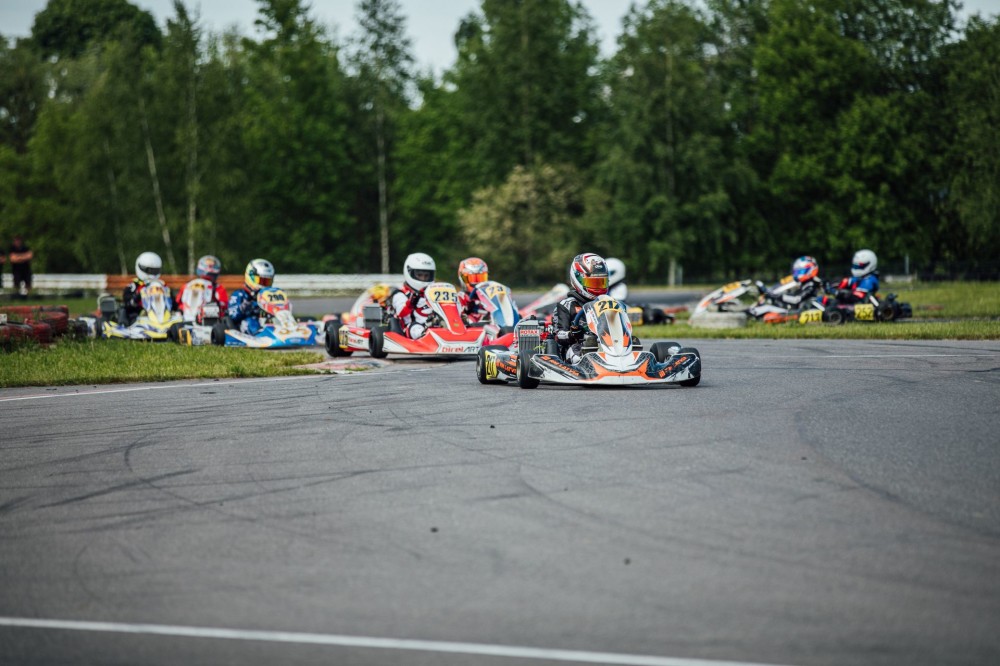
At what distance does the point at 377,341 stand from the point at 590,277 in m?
4.41

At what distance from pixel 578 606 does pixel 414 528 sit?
125 centimetres

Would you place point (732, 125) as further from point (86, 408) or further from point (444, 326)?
point (86, 408)

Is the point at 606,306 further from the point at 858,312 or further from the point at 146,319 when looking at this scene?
the point at 858,312

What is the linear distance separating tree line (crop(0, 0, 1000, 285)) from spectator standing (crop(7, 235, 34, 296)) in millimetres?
10629

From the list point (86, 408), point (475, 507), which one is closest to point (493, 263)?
point (86, 408)

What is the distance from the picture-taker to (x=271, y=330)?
56.0 feet

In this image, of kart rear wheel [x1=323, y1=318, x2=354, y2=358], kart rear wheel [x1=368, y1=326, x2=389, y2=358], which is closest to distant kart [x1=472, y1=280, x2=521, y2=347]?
kart rear wheel [x1=368, y1=326, x2=389, y2=358]

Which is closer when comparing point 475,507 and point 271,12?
point 475,507

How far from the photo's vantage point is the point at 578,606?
13.5ft

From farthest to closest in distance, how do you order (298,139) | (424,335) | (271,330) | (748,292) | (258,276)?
(298,139) → (748,292) → (258,276) → (271,330) → (424,335)

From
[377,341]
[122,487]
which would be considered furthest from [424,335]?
[122,487]

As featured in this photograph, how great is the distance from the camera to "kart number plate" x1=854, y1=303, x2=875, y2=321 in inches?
802

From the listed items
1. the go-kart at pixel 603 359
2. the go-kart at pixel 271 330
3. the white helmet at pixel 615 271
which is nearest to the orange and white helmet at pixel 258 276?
the go-kart at pixel 271 330

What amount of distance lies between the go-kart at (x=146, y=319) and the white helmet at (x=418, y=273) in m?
4.80
